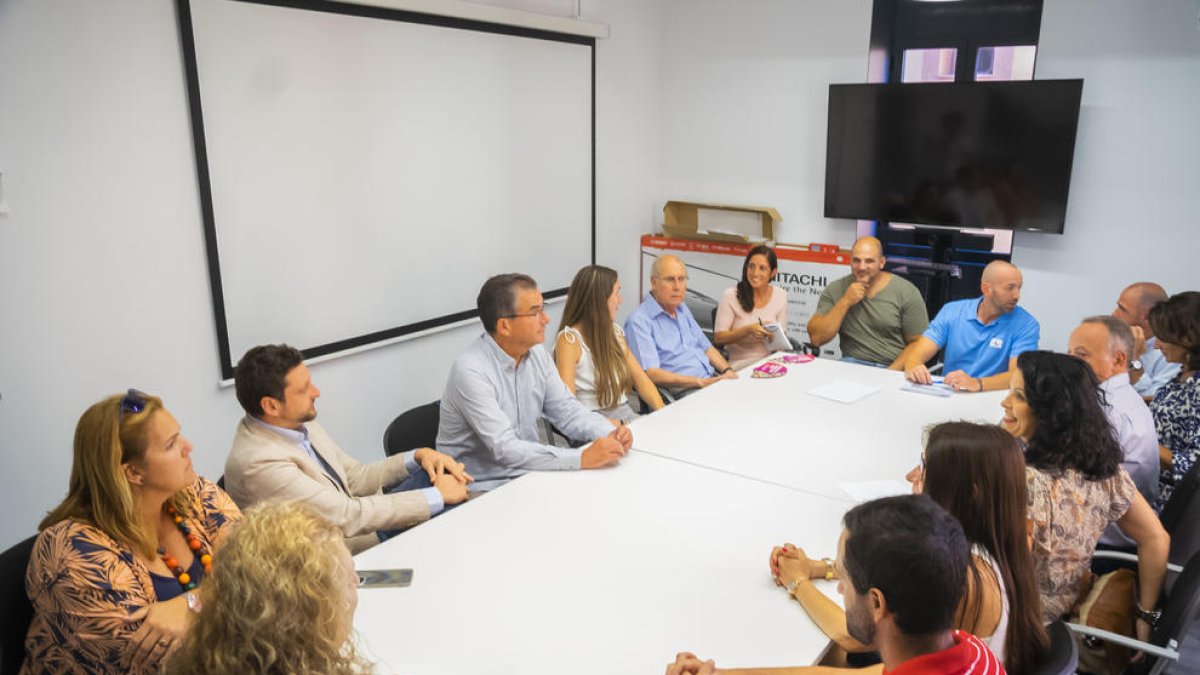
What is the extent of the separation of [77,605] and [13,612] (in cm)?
16

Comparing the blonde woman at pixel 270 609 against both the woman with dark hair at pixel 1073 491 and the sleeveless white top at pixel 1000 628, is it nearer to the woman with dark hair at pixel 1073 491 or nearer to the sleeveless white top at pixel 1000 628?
the sleeveless white top at pixel 1000 628

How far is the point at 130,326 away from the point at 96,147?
2.28 feet

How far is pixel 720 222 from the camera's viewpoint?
6.00 m

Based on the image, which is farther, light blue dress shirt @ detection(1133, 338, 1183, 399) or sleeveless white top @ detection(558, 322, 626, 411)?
light blue dress shirt @ detection(1133, 338, 1183, 399)

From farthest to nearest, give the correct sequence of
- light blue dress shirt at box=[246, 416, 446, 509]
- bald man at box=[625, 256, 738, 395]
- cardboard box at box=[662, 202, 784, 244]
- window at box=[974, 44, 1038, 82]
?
1. cardboard box at box=[662, 202, 784, 244]
2. window at box=[974, 44, 1038, 82]
3. bald man at box=[625, 256, 738, 395]
4. light blue dress shirt at box=[246, 416, 446, 509]

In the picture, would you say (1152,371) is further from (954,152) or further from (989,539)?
(989,539)

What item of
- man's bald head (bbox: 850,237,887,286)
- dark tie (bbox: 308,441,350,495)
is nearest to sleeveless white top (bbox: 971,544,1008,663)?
dark tie (bbox: 308,441,350,495)

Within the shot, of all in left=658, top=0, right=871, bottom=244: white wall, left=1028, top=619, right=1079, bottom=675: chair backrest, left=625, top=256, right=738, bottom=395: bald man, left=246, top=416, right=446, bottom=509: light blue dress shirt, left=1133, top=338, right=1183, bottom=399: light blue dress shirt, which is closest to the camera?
left=1028, top=619, right=1079, bottom=675: chair backrest

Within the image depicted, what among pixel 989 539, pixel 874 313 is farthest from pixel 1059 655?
pixel 874 313

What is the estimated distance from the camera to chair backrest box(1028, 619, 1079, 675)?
4.99 ft

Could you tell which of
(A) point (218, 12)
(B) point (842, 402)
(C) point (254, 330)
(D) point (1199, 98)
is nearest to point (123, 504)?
(C) point (254, 330)

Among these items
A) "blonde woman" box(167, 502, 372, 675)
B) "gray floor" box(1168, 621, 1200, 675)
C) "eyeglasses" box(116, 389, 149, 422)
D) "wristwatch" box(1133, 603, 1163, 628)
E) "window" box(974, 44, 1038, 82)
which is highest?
"window" box(974, 44, 1038, 82)

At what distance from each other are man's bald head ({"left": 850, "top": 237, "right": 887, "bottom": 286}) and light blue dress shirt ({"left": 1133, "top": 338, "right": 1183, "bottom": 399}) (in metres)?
1.30

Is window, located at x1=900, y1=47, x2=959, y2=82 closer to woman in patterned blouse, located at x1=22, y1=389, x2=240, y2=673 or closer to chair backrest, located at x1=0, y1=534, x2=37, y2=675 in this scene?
woman in patterned blouse, located at x1=22, y1=389, x2=240, y2=673
